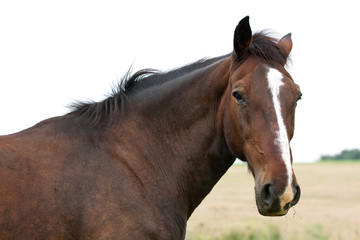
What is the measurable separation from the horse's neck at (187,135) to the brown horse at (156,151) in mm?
12

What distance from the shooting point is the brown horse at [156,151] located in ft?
14.4

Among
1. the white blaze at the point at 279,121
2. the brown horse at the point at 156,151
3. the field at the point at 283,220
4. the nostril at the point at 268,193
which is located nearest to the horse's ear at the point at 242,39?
the brown horse at the point at 156,151

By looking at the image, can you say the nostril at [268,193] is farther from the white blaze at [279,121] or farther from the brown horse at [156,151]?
the white blaze at [279,121]

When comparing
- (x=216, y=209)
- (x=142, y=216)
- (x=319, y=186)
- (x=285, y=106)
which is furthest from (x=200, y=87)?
(x=319, y=186)

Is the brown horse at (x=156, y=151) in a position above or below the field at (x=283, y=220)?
above

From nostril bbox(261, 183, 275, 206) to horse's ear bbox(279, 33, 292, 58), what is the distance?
166 cm

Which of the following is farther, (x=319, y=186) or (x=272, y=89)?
(x=319, y=186)

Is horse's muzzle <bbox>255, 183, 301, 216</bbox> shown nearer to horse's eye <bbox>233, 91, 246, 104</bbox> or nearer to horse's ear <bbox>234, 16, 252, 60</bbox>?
horse's eye <bbox>233, 91, 246, 104</bbox>

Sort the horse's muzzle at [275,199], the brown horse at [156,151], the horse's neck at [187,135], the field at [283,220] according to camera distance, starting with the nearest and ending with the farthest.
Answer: the horse's muzzle at [275,199]
the brown horse at [156,151]
the horse's neck at [187,135]
the field at [283,220]

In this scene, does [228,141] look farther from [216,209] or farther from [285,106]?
[216,209]

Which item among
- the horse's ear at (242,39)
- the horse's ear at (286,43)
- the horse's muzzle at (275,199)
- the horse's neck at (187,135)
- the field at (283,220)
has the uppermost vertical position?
the horse's ear at (242,39)

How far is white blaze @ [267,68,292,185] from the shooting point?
429 cm

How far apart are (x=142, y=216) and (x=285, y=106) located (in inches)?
70.2

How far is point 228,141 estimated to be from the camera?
492 cm
